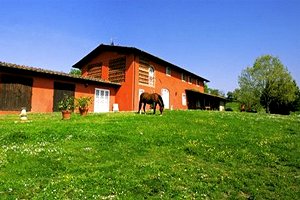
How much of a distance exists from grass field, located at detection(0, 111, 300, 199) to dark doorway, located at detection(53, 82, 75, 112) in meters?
14.0

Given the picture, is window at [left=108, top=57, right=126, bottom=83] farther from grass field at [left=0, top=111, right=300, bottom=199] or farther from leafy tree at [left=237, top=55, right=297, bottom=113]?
leafy tree at [left=237, top=55, right=297, bottom=113]

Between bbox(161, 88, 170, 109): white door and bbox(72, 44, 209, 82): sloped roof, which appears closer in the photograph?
bbox(72, 44, 209, 82): sloped roof

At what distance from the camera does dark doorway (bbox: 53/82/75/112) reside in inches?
1141

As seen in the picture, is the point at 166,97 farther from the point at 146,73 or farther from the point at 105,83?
the point at 105,83

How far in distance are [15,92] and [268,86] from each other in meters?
49.2

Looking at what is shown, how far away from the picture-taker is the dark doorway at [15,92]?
24594 mm

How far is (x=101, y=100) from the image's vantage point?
34.4m

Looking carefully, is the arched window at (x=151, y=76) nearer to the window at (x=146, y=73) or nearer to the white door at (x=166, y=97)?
the window at (x=146, y=73)

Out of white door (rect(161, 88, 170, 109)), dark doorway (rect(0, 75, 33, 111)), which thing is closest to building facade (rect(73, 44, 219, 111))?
white door (rect(161, 88, 170, 109))

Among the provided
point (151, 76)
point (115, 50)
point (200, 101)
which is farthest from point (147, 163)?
point (200, 101)

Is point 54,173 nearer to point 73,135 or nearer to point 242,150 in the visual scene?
point 73,135

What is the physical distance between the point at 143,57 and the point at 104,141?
83.6 ft

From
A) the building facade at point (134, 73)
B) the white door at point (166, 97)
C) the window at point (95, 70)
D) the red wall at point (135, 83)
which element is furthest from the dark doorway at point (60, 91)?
the white door at point (166, 97)

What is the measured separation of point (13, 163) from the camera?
32.2 feet
